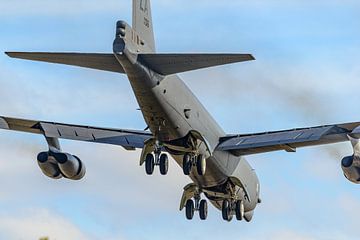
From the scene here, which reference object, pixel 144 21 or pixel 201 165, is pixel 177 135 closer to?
pixel 201 165

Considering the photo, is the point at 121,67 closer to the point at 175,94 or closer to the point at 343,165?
the point at 175,94

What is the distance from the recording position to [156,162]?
58.7 meters

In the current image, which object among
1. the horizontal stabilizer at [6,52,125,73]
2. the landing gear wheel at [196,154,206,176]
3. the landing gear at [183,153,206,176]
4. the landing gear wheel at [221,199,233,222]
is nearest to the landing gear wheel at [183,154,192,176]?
the landing gear at [183,153,206,176]

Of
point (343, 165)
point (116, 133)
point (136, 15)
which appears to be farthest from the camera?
point (116, 133)

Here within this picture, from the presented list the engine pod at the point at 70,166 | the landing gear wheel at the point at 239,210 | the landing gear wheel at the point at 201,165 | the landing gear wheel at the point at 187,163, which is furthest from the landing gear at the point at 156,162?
the landing gear wheel at the point at 239,210

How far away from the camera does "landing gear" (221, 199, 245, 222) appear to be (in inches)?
2571

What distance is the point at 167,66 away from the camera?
5406cm

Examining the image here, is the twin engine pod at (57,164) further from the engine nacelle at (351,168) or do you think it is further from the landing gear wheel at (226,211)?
the engine nacelle at (351,168)

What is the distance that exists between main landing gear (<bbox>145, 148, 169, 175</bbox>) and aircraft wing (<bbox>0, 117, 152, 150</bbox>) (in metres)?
4.81

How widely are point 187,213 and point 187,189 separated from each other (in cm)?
131

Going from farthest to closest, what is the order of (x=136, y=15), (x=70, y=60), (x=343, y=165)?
(x=343, y=165)
(x=136, y=15)
(x=70, y=60)

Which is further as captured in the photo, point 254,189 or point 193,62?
point 254,189

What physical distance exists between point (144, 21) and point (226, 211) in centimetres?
1301

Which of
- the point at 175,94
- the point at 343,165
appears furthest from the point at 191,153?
the point at 343,165
